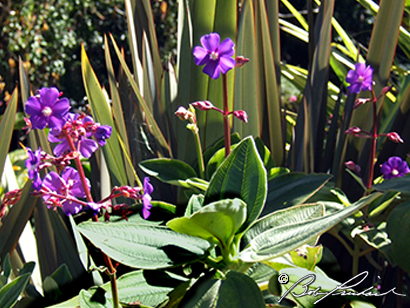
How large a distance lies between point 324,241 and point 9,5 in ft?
19.8

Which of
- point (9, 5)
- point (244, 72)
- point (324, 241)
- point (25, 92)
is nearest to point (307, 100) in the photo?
point (244, 72)

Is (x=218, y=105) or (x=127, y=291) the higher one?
(x=218, y=105)

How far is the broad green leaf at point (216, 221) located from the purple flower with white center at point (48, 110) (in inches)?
6.5

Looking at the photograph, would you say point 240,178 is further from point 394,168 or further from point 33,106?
point 394,168

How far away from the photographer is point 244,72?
0.64 m

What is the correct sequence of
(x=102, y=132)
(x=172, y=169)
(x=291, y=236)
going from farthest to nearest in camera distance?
(x=172, y=169)
(x=102, y=132)
(x=291, y=236)

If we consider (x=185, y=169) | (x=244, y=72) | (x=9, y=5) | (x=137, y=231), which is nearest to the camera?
(x=137, y=231)

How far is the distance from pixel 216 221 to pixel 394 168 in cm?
44

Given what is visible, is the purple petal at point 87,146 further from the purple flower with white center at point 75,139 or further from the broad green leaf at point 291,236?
the broad green leaf at point 291,236

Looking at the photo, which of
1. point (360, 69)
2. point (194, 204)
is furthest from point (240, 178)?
point (360, 69)

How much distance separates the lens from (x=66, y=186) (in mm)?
400

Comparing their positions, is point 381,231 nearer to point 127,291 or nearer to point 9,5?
point 127,291

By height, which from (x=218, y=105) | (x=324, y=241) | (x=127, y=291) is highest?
(x=218, y=105)

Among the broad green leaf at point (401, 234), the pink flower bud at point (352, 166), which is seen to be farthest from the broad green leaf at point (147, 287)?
the pink flower bud at point (352, 166)
